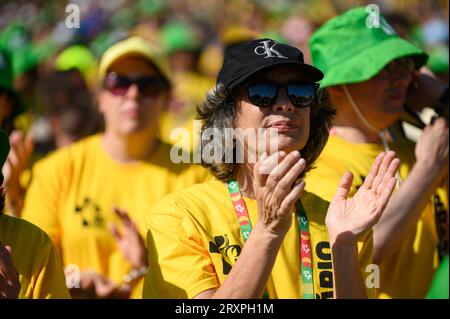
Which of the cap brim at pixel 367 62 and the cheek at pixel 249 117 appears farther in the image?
the cap brim at pixel 367 62

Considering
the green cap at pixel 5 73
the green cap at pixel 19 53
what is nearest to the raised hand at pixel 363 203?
the green cap at pixel 5 73

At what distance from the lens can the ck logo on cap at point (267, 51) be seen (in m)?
3.94

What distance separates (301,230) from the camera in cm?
398

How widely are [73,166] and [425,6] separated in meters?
8.21

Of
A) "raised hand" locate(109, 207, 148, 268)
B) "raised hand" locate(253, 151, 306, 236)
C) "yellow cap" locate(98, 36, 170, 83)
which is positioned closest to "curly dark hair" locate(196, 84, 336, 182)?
"raised hand" locate(253, 151, 306, 236)

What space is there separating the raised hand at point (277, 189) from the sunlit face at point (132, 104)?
2703 millimetres

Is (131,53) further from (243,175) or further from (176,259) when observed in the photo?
(176,259)

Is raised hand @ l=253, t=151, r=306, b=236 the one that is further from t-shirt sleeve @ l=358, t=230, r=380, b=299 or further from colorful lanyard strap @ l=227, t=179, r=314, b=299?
t-shirt sleeve @ l=358, t=230, r=380, b=299

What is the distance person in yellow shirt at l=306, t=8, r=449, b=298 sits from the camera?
5336 mm

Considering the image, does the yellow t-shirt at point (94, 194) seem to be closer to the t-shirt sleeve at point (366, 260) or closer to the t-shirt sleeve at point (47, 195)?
the t-shirt sleeve at point (47, 195)

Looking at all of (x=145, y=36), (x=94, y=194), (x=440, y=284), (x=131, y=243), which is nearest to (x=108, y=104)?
(x=94, y=194)

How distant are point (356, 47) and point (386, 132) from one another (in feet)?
1.58

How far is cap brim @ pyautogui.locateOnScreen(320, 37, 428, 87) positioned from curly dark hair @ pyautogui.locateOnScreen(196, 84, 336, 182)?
96cm
